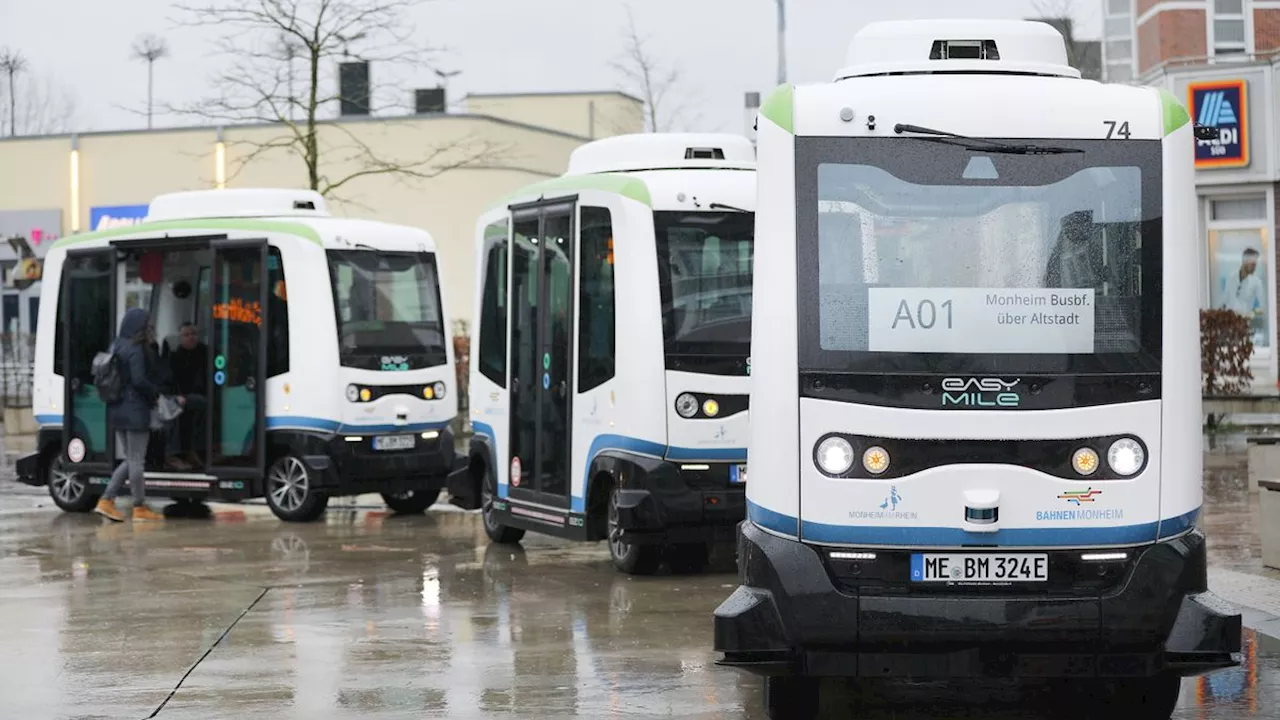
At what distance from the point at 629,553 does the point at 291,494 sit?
531 cm

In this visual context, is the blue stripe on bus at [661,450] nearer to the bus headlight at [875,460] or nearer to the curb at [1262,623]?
the curb at [1262,623]

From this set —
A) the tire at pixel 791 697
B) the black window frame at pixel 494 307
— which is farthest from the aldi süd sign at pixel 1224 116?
the tire at pixel 791 697

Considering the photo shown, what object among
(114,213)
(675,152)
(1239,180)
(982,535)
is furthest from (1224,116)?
(114,213)

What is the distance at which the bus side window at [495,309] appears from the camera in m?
14.4

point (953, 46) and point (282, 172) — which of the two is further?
point (282, 172)

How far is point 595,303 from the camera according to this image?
12922 mm

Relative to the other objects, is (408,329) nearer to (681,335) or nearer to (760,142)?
(681,335)

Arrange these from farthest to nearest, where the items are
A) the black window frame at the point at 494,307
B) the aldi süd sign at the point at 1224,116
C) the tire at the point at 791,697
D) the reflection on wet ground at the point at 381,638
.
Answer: the aldi süd sign at the point at 1224,116, the black window frame at the point at 494,307, the reflection on wet ground at the point at 381,638, the tire at the point at 791,697

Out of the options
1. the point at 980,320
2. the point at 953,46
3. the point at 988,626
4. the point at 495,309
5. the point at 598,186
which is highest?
the point at 953,46

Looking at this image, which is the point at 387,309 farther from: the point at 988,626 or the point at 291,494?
the point at 988,626

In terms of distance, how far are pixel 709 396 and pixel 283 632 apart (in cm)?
325

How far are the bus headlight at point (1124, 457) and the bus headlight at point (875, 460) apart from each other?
0.82 metres

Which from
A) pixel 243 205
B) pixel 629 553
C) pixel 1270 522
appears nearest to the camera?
pixel 1270 522

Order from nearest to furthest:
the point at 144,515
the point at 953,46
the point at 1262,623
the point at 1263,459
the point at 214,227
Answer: the point at 953,46
the point at 1262,623
the point at 1263,459
the point at 214,227
the point at 144,515
